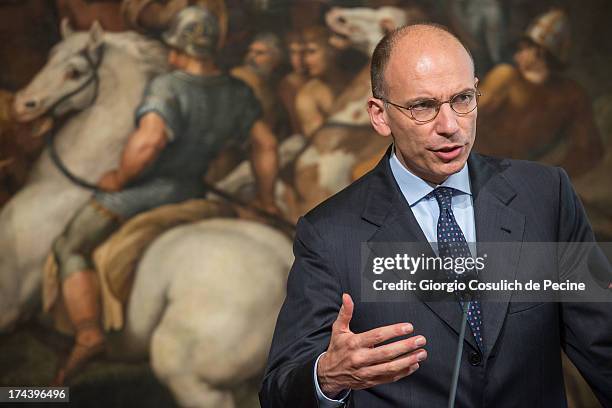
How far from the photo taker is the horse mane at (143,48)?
169 inches

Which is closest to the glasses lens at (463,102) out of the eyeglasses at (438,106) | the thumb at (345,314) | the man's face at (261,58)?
the eyeglasses at (438,106)

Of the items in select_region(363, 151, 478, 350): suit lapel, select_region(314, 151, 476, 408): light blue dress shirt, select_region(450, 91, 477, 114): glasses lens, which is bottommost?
select_region(363, 151, 478, 350): suit lapel

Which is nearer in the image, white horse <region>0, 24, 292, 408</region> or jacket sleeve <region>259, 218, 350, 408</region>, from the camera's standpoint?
jacket sleeve <region>259, 218, 350, 408</region>

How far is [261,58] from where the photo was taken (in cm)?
427

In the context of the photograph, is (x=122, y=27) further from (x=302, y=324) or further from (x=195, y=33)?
(x=302, y=324)

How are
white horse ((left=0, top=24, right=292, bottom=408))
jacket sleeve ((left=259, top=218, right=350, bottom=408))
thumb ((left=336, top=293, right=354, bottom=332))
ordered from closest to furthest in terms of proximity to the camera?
thumb ((left=336, top=293, right=354, bottom=332))
jacket sleeve ((left=259, top=218, right=350, bottom=408))
white horse ((left=0, top=24, right=292, bottom=408))

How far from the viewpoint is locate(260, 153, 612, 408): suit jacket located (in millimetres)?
1746

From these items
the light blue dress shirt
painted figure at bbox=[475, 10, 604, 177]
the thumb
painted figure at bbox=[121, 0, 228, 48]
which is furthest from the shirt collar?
painted figure at bbox=[121, 0, 228, 48]

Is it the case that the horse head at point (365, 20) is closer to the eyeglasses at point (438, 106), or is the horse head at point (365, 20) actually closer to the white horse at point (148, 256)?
the white horse at point (148, 256)

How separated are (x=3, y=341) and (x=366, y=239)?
2.96 meters

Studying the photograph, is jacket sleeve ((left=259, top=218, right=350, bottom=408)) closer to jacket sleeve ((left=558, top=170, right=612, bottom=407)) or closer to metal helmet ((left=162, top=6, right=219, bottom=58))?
jacket sleeve ((left=558, top=170, right=612, bottom=407))

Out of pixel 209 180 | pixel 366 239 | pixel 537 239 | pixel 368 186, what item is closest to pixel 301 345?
pixel 366 239

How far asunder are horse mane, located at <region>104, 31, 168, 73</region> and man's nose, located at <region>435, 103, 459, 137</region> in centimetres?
273

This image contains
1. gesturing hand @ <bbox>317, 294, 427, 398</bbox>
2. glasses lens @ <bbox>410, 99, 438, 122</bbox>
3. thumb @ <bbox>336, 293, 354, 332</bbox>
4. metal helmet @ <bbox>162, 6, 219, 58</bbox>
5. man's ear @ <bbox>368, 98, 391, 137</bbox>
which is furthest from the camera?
metal helmet @ <bbox>162, 6, 219, 58</bbox>
